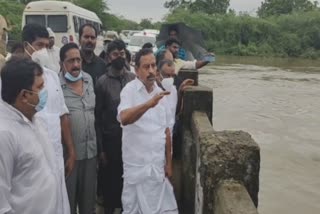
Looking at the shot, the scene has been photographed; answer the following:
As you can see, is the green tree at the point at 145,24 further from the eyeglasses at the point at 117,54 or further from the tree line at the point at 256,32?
the eyeglasses at the point at 117,54

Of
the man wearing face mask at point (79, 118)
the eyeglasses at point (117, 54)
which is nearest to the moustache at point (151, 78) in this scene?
the man wearing face mask at point (79, 118)

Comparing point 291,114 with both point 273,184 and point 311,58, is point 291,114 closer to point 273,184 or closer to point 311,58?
point 273,184

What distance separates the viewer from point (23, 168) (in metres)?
2.29

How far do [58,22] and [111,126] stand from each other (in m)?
15.4

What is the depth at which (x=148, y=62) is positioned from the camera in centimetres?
349

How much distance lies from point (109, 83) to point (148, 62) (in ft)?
2.28

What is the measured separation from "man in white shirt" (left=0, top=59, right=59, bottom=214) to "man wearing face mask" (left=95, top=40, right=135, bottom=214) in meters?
1.52

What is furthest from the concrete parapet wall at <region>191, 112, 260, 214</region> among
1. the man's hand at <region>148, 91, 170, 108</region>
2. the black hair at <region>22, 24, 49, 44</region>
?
the black hair at <region>22, 24, 49, 44</region>

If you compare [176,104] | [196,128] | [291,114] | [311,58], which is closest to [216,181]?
[196,128]

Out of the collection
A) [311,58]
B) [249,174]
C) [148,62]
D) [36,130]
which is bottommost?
[311,58]

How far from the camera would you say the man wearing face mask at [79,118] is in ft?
12.1

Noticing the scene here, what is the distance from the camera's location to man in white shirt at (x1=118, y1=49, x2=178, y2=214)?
3.45 metres

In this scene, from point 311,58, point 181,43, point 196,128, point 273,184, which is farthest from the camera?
point 311,58

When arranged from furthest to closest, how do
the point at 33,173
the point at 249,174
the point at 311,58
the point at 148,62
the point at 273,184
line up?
the point at 311,58
the point at 273,184
the point at 148,62
the point at 249,174
the point at 33,173
